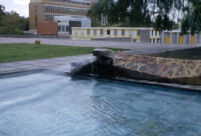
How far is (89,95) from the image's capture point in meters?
7.31

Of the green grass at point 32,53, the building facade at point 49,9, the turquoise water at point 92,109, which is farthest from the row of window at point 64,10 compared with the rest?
the turquoise water at point 92,109

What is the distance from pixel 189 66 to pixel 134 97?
1989mm

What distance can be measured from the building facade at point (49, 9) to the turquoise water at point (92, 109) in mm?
92123

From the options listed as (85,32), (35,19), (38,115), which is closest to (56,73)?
(38,115)

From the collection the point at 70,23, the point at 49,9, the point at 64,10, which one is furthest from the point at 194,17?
the point at 64,10

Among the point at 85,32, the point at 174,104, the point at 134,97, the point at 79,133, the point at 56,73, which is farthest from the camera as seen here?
the point at 85,32

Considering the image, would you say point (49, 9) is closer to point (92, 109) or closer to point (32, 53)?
point (32, 53)

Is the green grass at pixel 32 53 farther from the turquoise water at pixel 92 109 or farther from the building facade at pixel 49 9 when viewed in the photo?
the building facade at pixel 49 9

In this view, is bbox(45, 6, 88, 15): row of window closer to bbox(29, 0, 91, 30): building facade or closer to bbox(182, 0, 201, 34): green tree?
bbox(29, 0, 91, 30): building facade

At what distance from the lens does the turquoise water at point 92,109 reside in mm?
4895

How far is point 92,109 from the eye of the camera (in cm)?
609

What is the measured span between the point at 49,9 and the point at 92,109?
96.8 meters

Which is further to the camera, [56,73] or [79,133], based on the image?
[56,73]

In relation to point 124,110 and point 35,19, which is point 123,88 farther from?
point 35,19
